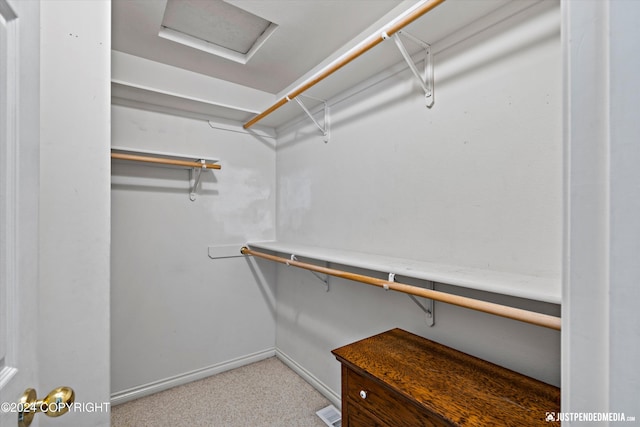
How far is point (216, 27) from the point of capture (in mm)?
1732

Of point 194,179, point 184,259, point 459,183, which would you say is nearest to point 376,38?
point 459,183

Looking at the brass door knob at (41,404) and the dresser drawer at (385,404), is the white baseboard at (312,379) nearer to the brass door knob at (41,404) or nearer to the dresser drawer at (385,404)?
the dresser drawer at (385,404)

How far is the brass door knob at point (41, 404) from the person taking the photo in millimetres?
519

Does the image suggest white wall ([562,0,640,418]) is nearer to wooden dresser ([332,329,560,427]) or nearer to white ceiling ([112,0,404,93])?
wooden dresser ([332,329,560,427])

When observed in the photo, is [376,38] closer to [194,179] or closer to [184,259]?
[194,179]

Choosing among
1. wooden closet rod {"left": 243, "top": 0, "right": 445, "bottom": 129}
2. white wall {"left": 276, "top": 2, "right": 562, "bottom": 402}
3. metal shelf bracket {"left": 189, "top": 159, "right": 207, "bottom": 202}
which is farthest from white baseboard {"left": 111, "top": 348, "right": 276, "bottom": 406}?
wooden closet rod {"left": 243, "top": 0, "right": 445, "bottom": 129}

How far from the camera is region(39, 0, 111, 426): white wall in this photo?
0.78 metres

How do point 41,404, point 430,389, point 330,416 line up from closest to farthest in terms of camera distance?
point 41,404, point 430,389, point 330,416

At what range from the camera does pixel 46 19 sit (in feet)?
2.56

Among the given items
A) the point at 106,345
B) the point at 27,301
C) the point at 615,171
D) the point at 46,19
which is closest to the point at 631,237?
the point at 615,171

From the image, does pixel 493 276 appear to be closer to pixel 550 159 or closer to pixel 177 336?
pixel 550 159

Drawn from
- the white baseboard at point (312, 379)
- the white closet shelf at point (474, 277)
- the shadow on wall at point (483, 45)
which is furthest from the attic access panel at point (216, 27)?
the white baseboard at point (312, 379)

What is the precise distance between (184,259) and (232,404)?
3.61ft

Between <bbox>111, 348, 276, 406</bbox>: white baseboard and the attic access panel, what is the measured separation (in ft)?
7.82
